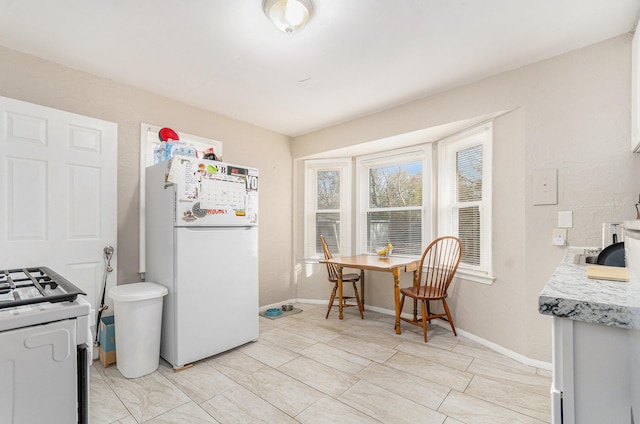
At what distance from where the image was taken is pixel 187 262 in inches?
93.7

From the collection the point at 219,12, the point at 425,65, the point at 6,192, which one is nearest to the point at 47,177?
the point at 6,192

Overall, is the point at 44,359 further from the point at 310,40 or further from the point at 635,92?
the point at 635,92

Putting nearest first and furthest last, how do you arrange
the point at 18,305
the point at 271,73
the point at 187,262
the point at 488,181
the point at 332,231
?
the point at 18,305, the point at 187,262, the point at 271,73, the point at 488,181, the point at 332,231

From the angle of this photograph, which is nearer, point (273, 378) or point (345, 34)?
point (345, 34)

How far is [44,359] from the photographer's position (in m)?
0.91

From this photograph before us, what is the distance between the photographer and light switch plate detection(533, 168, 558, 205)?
227cm

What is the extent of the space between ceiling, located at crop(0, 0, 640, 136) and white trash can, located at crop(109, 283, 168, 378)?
1.82 meters

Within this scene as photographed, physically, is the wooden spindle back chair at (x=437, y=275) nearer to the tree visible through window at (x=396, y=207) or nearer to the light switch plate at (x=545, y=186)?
the tree visible through window at (x=396, y=207)

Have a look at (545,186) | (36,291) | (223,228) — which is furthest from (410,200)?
(36,291)

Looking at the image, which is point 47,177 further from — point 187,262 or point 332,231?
point 332,231

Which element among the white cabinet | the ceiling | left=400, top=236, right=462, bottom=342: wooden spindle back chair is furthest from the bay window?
the white cabinet

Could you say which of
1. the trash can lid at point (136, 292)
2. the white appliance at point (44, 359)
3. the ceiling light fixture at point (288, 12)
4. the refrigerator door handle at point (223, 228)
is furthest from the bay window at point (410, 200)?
the white appliance at point (44, 359)

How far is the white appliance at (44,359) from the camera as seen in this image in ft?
2.79

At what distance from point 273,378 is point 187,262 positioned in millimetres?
1112
